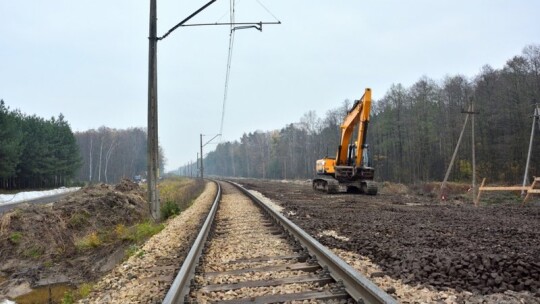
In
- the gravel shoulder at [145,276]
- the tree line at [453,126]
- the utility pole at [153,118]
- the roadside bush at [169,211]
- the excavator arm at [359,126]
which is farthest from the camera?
the tree line at [453,126]

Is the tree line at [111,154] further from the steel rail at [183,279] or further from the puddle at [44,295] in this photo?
the steel rail at [183,279]

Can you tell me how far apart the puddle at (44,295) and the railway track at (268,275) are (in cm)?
330

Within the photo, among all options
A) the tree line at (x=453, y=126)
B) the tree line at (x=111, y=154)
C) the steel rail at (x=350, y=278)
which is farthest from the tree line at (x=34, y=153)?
the steel rail at (x=350, y=278)

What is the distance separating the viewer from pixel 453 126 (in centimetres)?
5038

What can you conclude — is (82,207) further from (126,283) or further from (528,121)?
(528,121)

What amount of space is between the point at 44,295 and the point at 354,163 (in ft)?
51.9

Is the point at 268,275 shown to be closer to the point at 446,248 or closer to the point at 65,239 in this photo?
the point at 446,248

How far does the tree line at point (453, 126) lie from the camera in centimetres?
4116

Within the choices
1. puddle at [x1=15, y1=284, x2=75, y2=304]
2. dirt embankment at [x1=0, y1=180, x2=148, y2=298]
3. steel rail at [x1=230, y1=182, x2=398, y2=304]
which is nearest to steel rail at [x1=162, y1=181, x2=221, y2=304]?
steel rail at [x1=230, y1=182, x2=398, y2=304]

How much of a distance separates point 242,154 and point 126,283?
5382 inches

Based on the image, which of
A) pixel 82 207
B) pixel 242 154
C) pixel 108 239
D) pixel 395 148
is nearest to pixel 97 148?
pixel 242 154

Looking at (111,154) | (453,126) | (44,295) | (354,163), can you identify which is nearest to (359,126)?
(354,163)

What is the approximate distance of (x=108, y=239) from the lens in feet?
41.5

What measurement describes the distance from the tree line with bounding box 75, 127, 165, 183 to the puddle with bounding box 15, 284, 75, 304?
277 ft
